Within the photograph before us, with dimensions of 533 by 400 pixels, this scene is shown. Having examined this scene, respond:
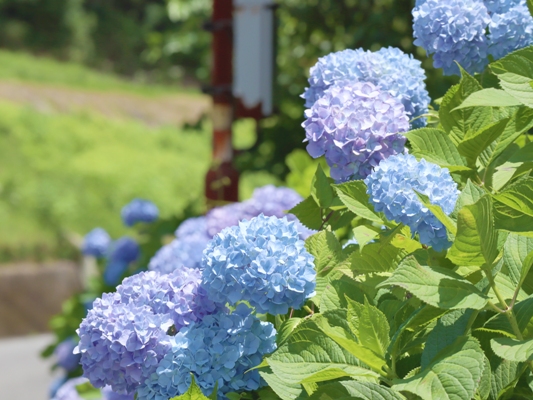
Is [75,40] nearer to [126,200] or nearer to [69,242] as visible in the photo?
[126,200]

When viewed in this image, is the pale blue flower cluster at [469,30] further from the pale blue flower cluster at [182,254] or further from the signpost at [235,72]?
the signpost at [235,72]

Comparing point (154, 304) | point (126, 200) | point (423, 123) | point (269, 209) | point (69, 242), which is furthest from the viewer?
point (126, 200)

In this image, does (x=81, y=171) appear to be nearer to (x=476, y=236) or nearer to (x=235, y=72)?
(x=235, y=72)

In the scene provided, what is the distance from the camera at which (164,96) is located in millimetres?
13203

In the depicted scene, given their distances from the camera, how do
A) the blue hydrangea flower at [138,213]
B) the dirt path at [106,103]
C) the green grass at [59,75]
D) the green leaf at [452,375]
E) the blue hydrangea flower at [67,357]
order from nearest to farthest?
1. the green leaf at [452,375]
2. the blue hydrangea flower at [67,357]
3. the blue hydrangea flower at [138,213]
4. the dirt path at [106,103]
5. the green grass at [59,75]

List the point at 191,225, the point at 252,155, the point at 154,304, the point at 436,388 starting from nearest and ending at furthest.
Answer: the point at 436,388, the point at 154,304, the point at 191,225, the point at 252,155

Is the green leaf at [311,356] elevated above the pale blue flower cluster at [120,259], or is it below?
above

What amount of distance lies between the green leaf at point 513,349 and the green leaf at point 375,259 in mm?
163

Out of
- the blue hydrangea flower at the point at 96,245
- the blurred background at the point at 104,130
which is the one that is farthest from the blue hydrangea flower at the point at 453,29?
the blue hydrangea flower at the point at 96,245

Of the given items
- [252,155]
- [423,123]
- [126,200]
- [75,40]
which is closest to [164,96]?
[75,40]

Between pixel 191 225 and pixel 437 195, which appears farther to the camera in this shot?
pixel 191 225

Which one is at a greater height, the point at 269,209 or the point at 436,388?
the point at 436,388

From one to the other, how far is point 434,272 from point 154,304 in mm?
337

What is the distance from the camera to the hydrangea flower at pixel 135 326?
0.86 m
